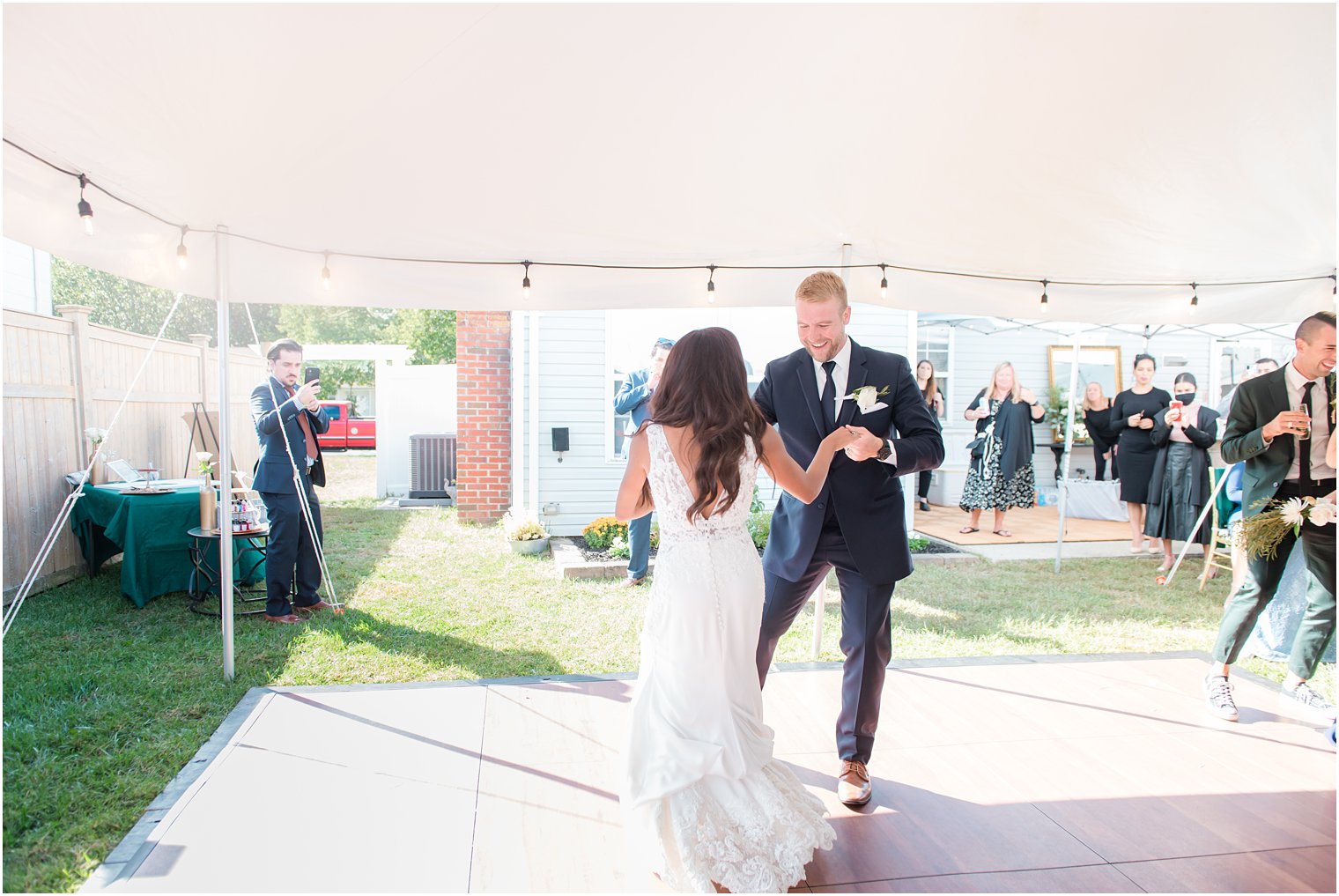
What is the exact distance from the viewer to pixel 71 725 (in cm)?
358

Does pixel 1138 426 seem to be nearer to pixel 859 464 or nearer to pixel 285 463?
pixel 859 464

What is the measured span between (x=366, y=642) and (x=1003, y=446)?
277 inches

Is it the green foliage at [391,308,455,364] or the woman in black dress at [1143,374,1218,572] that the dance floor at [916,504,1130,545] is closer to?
→ the woman in black dress at [1143,374,1218,572]

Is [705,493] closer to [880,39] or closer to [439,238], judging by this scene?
[880,39]

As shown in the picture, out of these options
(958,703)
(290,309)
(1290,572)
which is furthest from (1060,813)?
(290,309)

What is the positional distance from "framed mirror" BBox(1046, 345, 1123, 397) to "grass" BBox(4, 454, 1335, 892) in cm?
639

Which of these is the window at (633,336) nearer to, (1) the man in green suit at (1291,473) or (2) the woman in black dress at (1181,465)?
(2) the woman in black dress at (1181,465)

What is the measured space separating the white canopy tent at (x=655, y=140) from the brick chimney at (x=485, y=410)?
4351 mm

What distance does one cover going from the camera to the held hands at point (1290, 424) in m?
3.62

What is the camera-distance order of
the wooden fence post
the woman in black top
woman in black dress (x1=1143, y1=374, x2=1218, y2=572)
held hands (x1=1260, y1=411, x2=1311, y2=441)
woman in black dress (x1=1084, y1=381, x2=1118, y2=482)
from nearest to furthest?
held hands (x1=1260, y1=411, x2=1311, y2=441) → the wooden fence post → woman in black dress (x1=1143, y1=374, x2=1218, y2=572) → the woman in black top → woman in black dress (x1=1084, y1=381, x2=1118, y2=482)

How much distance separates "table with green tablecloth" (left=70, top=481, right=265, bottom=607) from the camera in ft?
18.7

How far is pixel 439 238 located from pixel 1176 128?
344 centimetres

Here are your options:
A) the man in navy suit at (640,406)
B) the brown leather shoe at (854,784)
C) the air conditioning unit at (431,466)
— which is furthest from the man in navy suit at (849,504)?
the air conditioning unit at (431,466)

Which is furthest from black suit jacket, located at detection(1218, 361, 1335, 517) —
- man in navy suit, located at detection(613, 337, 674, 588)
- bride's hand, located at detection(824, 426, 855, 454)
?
man in navy suit, located at detection(613, 337, 674, 588)
